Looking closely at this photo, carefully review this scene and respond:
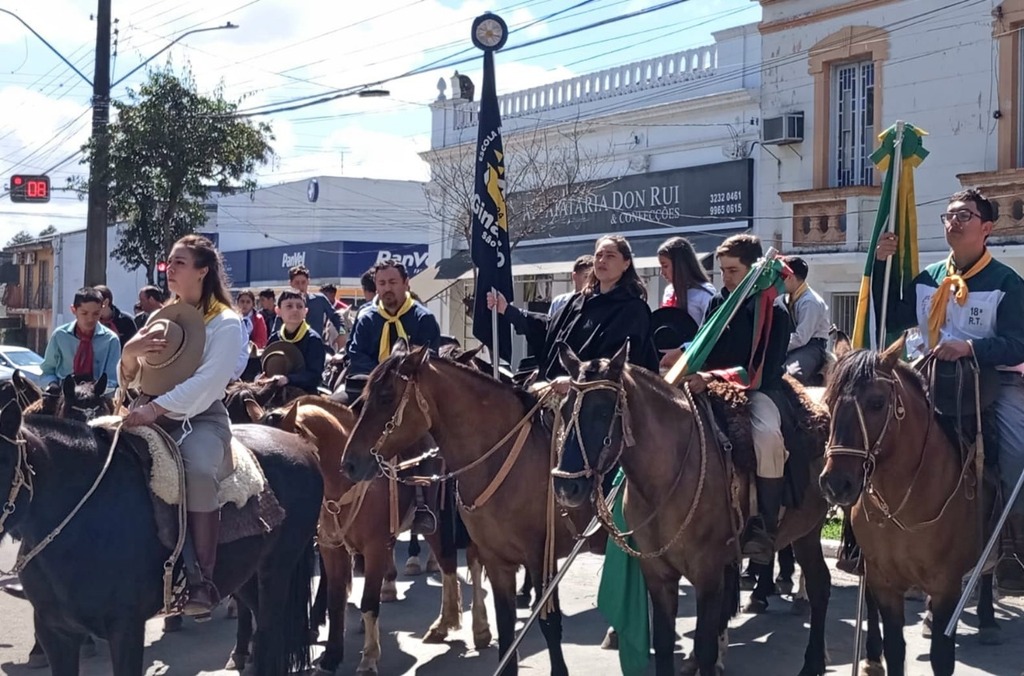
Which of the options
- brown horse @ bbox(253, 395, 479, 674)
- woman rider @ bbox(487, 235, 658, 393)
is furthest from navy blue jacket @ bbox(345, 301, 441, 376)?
woman rider @ bbox(487, 235, 658, 393)

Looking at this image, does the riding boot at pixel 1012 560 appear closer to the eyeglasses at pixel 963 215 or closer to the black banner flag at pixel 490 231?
the eyeglasses at pixel 963 215

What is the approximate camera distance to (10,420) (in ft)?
17.0

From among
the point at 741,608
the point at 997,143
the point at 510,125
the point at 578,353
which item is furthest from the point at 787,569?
the point at 510,125

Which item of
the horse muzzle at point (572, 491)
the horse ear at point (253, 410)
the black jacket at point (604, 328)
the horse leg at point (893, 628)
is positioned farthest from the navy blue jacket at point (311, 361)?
the horse leg at point (893, 628)

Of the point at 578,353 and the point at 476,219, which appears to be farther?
the point at 476,219

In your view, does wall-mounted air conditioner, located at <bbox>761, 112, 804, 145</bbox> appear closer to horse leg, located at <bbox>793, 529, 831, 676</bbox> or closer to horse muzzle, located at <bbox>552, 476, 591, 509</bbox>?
horse leg, located at <bbox>793, 529, 831, 676</bbox>

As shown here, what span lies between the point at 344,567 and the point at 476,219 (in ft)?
9.22

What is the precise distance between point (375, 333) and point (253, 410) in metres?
1.09

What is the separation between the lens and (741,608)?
9328 mm

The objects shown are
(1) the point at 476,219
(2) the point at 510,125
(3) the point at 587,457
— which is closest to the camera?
(3) the point at 587,457

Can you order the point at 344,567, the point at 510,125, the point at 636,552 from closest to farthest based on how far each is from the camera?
the point at 636,552 < the point at 344,567 < the point at 510,125

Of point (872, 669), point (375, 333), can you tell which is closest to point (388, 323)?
point (375, 333)

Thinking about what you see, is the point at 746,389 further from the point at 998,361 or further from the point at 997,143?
the point at 997,143

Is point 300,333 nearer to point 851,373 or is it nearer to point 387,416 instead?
→ point 387,416
